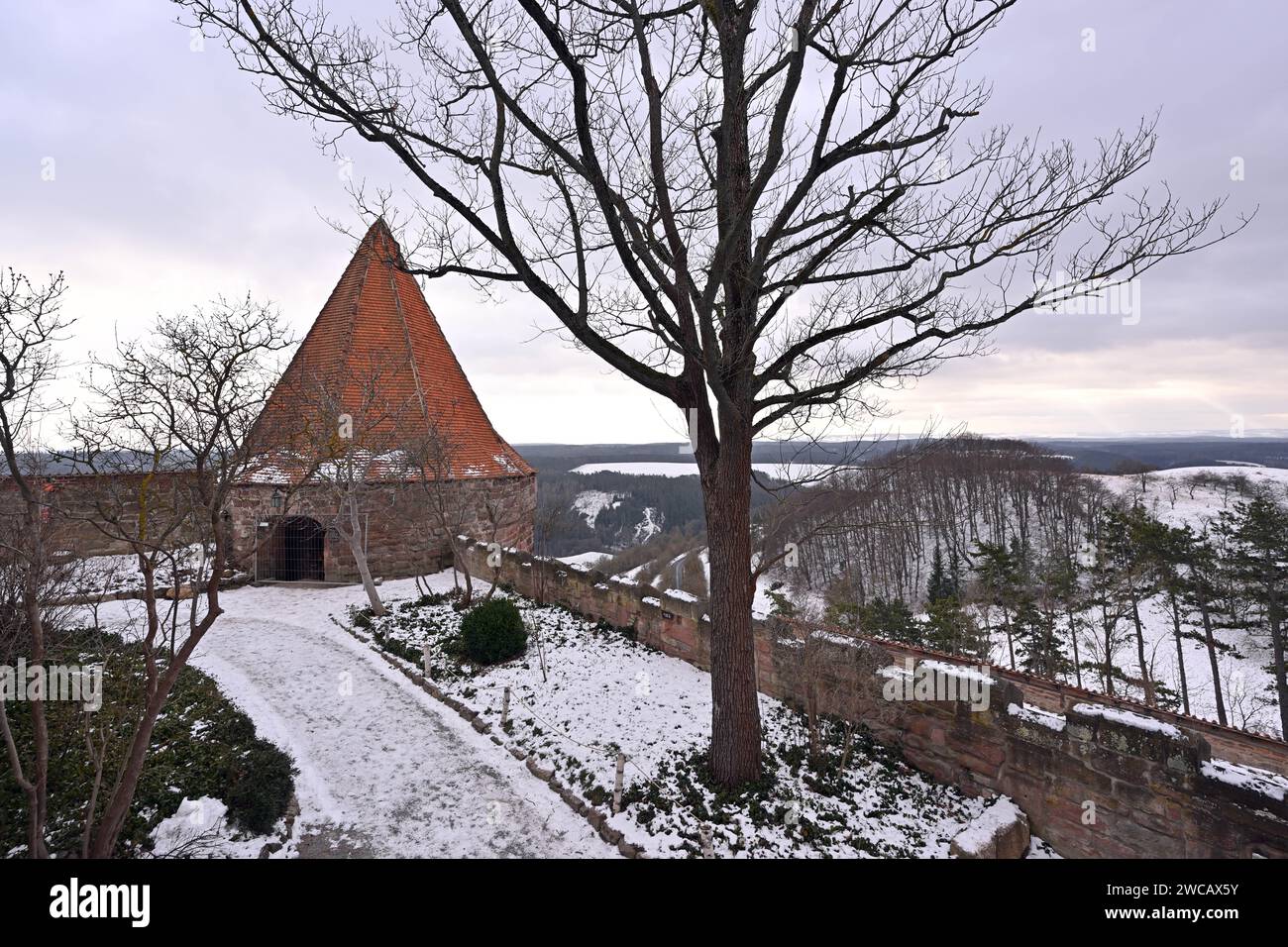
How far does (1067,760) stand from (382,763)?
258 inches

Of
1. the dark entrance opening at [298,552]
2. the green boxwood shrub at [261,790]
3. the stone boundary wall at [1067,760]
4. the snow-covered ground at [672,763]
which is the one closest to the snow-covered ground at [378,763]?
the green boxwood shrub at [261,790]

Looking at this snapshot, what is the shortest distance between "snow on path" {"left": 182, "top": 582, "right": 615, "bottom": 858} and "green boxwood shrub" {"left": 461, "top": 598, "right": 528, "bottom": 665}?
1028 mm

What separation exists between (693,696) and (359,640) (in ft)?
19.3

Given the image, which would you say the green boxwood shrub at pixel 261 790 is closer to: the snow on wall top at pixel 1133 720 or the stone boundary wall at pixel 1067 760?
the stone boundary wall at pixel 1067 760

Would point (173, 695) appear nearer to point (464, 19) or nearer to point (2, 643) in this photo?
point (2, 643)

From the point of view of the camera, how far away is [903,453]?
473 cm

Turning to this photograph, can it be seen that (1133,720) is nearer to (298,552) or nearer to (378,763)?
(378,763)

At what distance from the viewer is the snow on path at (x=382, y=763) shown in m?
4.70

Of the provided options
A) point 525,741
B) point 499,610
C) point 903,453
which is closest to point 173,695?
point 499,610

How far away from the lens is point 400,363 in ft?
46.1

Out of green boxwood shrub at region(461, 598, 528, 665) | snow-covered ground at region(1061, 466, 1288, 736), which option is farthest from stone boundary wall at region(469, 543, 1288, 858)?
snow-covered ground at region(1061, 466, 1288, 736)

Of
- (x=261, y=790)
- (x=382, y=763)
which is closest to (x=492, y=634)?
(x=382, y=763)

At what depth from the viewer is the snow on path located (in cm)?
470

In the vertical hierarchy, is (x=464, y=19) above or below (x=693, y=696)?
above
